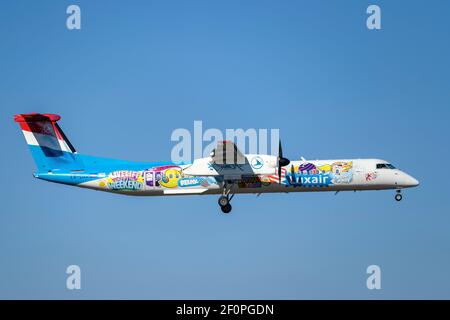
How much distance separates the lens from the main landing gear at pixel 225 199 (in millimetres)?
35656

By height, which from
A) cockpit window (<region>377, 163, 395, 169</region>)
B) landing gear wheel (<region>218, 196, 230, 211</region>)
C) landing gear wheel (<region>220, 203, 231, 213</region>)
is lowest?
landing gear wheel (<region>220, 203, 231, 213</region>)

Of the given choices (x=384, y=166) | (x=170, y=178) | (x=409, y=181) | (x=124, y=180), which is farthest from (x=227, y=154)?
(x=409, y=181)

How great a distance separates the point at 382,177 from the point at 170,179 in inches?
408

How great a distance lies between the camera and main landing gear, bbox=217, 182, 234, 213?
35.7 m

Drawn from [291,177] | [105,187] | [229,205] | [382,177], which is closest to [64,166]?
[105,187]

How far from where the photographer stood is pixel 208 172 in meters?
35.1

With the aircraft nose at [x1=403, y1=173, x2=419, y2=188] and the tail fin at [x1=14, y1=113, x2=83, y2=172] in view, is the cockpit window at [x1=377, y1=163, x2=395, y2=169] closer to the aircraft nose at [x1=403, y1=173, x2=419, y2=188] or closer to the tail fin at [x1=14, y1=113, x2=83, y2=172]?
the aircraft nose at [x1=403, y1=173, x2=419, y2=188]

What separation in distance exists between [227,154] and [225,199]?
258 cm

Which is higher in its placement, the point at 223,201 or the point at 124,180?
the point at 124,180

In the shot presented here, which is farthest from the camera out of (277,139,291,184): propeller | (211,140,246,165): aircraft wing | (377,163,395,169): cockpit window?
(377,163,395,169): cockpit window

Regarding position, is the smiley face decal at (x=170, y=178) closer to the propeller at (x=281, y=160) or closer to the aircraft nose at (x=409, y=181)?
the propeller at (x=281, y=160)

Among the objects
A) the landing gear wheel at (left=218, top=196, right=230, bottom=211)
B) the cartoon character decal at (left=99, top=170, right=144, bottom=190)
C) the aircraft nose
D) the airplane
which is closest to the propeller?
the airplane

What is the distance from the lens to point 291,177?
35.7m

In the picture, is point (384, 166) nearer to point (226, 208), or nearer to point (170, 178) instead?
point (226, 208)
